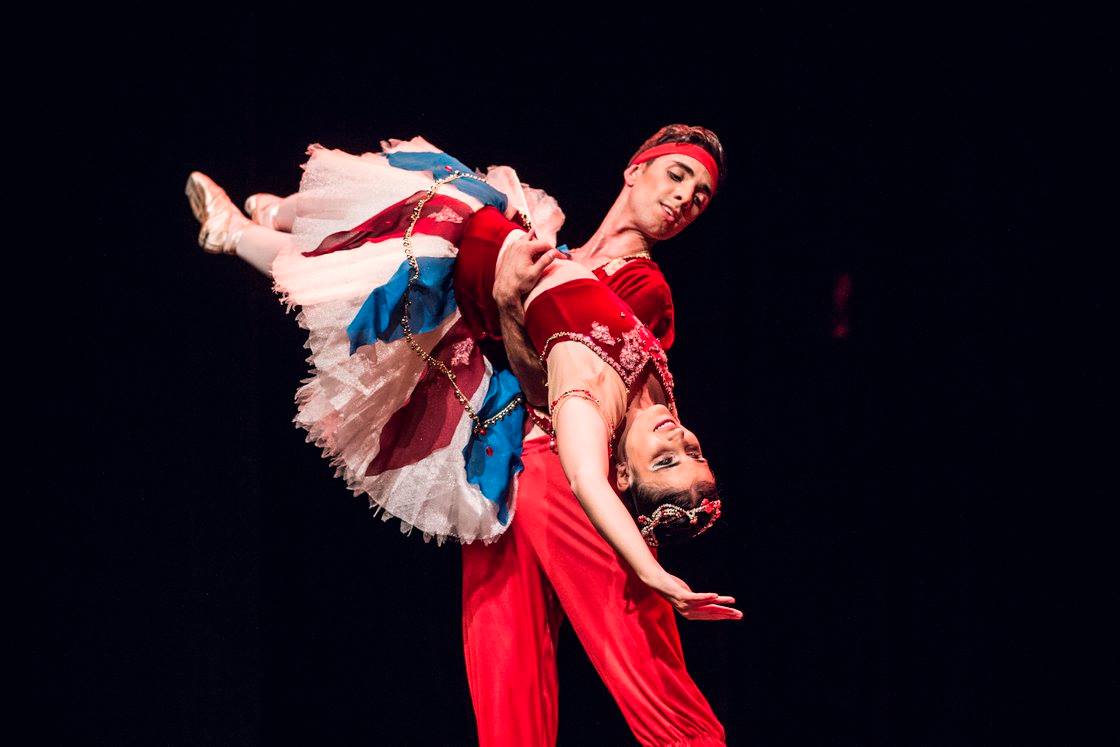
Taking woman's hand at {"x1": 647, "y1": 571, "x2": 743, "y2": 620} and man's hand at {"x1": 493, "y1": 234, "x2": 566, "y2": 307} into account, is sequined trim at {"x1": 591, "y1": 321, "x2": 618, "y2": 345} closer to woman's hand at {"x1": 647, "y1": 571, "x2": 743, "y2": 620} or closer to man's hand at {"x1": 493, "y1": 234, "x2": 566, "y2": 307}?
man's hand at {"x1": 493, "y1": 234, "x2": 566, "y2": 307}

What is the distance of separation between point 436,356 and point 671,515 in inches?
18.9

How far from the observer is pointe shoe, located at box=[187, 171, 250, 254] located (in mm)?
2238

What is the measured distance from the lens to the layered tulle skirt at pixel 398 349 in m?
2.00

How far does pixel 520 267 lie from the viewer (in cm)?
197

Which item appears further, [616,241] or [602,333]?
[616,241]

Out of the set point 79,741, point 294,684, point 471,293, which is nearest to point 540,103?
point 471,293

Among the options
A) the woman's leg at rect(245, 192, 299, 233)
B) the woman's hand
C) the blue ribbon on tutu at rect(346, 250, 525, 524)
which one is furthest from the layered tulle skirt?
the woman's hand

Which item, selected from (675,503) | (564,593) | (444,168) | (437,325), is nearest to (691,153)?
(444,168)

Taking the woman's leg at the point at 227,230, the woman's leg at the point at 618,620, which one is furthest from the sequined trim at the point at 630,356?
the woman's leg at the point at 227,230

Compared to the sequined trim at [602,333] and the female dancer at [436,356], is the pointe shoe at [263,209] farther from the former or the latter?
the sequined trim at [602,333]

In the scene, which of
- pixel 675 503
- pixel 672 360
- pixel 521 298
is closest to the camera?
pixel 675 503

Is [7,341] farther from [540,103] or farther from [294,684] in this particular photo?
[540,103]

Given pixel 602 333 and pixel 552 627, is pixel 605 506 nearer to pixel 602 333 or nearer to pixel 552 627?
pixel 602 333

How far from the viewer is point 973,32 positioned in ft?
7.52
